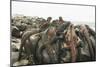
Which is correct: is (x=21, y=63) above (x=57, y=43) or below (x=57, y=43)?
below

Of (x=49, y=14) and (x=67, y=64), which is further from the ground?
(x=49, y=14)

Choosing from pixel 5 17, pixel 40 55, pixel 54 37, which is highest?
pixel 5 17

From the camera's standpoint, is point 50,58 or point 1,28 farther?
point 50,58

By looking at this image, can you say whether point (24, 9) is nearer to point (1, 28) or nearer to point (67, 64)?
point (1, 28)

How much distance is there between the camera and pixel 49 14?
242cm

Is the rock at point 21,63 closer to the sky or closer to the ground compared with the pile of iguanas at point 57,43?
closer to the ground

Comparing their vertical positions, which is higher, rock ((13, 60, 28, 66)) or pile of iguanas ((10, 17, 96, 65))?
pile of iguanas ((10, 17, 96, 65))

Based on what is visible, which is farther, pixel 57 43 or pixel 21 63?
pixel 57 43

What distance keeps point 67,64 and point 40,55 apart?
38 cm
